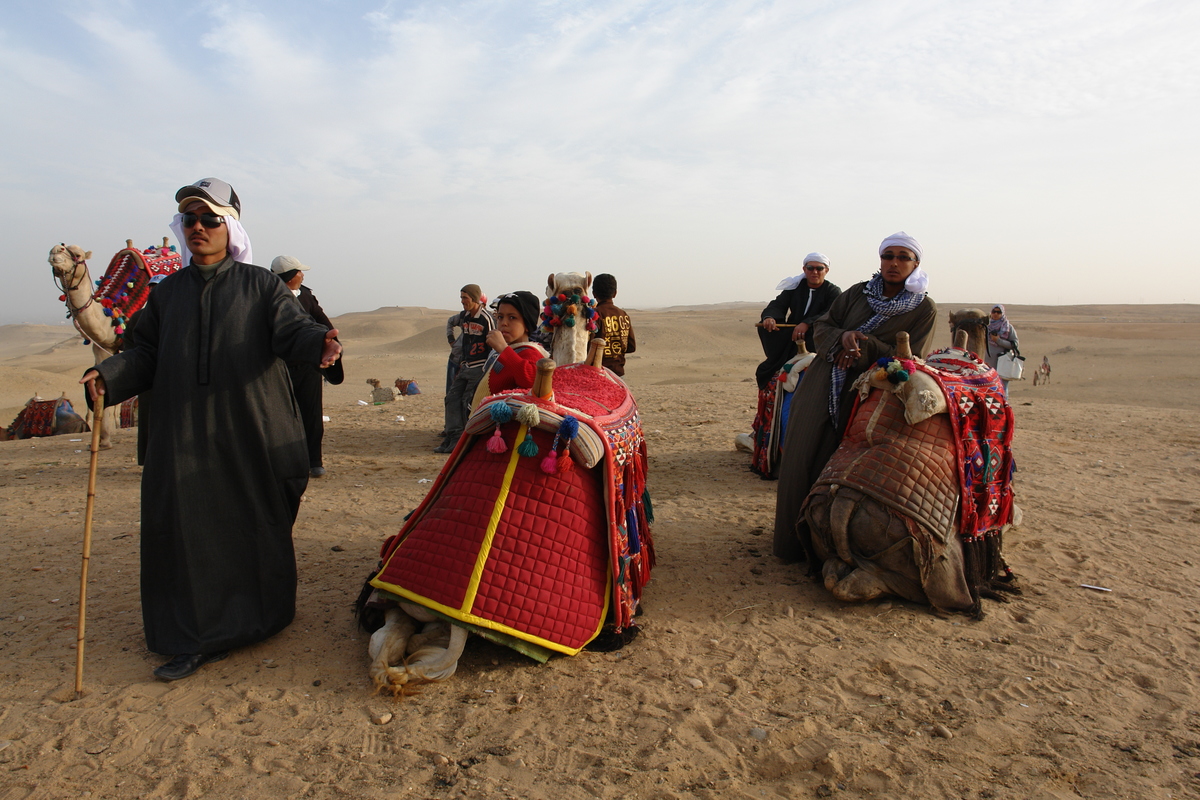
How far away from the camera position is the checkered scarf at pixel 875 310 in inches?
179

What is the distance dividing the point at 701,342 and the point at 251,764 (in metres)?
30.1

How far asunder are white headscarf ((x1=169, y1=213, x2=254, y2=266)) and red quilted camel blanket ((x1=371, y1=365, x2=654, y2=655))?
4.52 feet

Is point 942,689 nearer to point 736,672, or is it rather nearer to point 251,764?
point 736,672

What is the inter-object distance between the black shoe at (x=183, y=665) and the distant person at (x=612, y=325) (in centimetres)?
397

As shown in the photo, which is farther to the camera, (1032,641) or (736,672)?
(1032,641)

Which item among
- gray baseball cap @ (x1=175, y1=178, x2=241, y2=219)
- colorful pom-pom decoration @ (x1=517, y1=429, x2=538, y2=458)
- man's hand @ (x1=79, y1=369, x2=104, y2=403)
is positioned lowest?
colorful pom-pom decoration @ (x1=517, y1=429, x2=538, y2=458)

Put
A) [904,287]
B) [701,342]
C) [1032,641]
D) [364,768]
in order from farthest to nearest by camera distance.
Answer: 1. [701,342]
2. [904,287]
3. [1032,641]
4. [364,768]

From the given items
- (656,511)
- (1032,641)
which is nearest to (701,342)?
(656,511)

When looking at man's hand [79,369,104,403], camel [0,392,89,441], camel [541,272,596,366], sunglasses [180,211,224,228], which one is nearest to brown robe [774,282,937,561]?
camel [541,272,596,366]

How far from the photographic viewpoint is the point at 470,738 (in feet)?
9.31

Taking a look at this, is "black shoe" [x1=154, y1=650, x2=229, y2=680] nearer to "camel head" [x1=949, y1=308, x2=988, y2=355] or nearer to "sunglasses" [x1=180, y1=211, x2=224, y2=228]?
"sunglasses" [x1=180, y1=211, x2=224, y2=228]

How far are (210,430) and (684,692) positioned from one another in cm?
234

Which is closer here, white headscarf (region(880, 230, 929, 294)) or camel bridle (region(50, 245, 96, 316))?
white headscarf (region(880, 230, 929, 294))

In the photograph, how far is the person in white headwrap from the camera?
451cm
